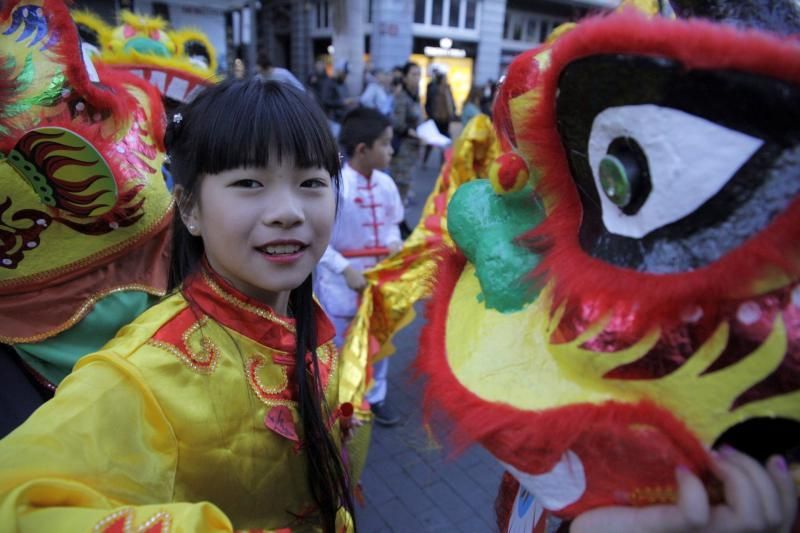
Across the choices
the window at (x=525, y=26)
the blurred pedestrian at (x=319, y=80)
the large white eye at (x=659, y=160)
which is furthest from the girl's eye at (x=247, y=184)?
the window at (x=525, y=26)

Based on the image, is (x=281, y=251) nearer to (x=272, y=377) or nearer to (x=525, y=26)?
(x=272, y=377)

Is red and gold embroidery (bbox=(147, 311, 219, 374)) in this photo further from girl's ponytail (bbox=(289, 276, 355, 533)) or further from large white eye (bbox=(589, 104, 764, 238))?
large white eye (bbox=(589, 104, 764, 238))

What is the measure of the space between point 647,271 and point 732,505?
0.97ft

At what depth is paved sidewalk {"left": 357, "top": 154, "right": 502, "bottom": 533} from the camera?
8.43ft

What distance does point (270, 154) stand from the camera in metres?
1.06

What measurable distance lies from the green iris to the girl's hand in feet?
1.10

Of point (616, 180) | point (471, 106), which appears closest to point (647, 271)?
point (616, 180)

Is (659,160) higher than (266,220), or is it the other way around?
(659,160)

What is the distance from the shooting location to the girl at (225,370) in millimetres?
815

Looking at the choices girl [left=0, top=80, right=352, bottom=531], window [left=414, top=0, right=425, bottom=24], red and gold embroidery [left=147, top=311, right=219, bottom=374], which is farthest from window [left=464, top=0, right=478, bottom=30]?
red and gold embroidery [left=147, top=311, right=219, bottom=374]

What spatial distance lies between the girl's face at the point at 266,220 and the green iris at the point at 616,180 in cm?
58

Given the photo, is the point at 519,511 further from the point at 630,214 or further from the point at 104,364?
the point at 104,364

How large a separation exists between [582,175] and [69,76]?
1.61 metres

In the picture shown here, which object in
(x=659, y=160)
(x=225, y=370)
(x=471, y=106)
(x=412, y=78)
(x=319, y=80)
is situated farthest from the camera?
(x=319, y=80)
